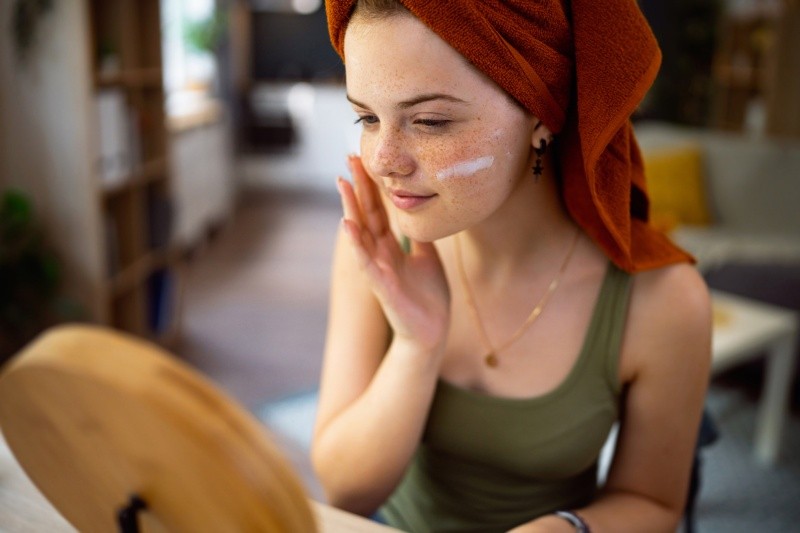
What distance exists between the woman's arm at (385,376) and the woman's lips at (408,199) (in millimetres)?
67

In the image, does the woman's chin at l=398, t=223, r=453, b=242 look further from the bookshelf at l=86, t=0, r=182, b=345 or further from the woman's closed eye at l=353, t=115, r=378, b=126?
the bookshelf at l=86, t=0, r=182, b=345

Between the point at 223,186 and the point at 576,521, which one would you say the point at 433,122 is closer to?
the point at 576,521

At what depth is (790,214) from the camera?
4.07 meters

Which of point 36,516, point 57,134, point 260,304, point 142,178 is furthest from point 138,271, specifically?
point 36,516

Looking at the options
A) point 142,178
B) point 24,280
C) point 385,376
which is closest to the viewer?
point 385,376

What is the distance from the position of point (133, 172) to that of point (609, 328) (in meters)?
2.78

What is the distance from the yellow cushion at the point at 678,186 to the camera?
404 centimetres

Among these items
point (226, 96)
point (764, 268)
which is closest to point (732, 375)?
point (764, 268)

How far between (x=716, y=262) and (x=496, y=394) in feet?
9.57

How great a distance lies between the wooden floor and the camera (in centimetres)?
333

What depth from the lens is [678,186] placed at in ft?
13.4

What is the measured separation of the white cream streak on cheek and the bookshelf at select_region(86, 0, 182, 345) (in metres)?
2.27

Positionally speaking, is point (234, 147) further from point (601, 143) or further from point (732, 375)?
point (601, 143)

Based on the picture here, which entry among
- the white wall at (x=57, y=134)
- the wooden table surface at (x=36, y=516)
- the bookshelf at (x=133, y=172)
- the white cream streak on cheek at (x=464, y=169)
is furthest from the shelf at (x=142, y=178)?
the white cream streak on cheek at (x=464, y=169)
